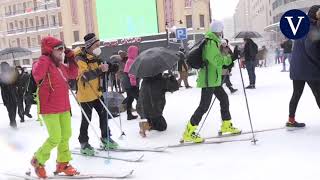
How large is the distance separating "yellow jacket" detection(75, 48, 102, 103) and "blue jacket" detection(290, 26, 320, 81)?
9.82ft

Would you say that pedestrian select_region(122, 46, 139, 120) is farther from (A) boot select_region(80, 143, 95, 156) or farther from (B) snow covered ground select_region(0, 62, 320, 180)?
(A) boot select_region(80, 143, 95, 156)

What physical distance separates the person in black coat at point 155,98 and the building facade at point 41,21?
5698cm

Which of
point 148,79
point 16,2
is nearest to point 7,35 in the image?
point 16,2

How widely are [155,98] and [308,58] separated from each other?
112 inches

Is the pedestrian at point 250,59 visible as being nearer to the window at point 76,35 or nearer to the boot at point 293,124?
the boot at point 293,124

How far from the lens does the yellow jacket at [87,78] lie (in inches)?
269

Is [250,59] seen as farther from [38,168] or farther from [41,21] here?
[41,21]

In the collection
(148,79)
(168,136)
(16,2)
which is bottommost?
(168,136)

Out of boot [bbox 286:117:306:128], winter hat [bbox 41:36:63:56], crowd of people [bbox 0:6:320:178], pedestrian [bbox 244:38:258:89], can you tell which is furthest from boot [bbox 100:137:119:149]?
pedestrian [bbox 244:38:258:89]

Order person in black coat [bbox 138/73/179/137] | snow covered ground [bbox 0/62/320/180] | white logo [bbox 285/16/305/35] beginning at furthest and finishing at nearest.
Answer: person in black coat [bbox 138/73/179/137] < white logo [bbox 285/16/305/35] < snow covered ground [bbox 0/62/320/180]

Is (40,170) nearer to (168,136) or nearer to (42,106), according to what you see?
(42,106)

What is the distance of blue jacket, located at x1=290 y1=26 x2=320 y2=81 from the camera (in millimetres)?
7066

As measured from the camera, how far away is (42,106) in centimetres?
579

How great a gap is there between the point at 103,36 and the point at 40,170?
43617 mm
